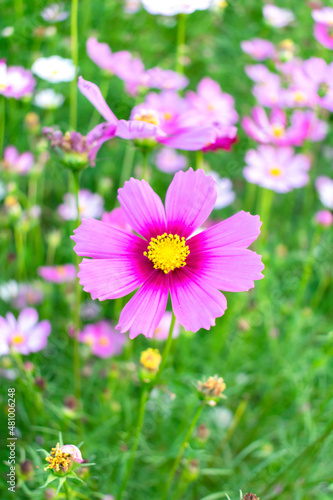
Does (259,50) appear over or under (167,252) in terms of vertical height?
over

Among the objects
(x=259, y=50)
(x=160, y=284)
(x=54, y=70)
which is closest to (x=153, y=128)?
(x=160, y=284)

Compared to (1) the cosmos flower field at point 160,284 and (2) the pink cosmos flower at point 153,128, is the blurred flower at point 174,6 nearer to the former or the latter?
(1) the cosmos flower field at point 160,284

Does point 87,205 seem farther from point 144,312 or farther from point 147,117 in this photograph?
point 144,312

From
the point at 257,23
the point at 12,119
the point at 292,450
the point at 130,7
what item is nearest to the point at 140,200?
the point at 292,450

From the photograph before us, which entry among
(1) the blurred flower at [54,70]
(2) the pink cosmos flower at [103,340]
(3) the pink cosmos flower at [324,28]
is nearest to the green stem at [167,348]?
(2) the pink cosmos flower at [103,340]

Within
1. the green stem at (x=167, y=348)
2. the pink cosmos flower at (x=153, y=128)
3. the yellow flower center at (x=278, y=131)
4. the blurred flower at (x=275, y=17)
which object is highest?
the blurred flower at (x=275, y=17)

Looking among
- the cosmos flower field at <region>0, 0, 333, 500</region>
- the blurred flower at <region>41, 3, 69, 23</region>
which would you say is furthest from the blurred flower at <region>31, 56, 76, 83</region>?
the blurred flower at <region>41, 3, 69, 23</region>
